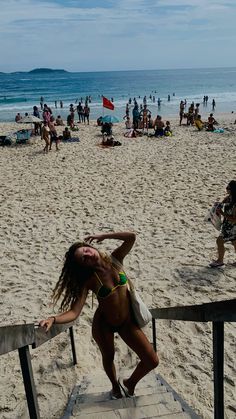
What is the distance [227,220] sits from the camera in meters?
5.51

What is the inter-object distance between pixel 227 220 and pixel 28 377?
4.34m

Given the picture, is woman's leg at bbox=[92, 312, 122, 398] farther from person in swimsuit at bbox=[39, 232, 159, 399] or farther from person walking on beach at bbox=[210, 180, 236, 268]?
person walking on beach at bbox=[210, 180, 236, 268]

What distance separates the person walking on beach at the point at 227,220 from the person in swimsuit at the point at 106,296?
2.96 meters

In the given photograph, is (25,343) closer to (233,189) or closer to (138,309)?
(138,309)

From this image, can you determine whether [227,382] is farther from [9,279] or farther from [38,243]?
[38,243]

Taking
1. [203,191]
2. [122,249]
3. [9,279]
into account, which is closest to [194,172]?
[203,191]

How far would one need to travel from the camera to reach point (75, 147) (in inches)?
612

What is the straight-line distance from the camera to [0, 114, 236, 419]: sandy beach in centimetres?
375

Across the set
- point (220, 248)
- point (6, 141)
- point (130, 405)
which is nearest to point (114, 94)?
point (6, 141)

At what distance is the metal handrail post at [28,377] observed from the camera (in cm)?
171

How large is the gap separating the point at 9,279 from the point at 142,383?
320 cm

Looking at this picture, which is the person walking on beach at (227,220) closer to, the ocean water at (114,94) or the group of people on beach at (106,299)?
the group of people on beach at (106,299)

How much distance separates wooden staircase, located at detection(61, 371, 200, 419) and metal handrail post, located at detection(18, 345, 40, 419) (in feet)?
2.39

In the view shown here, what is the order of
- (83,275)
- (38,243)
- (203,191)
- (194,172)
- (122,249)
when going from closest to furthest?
(83,275) → (122,249) → (38,243) → (203,191) → (194,172)
